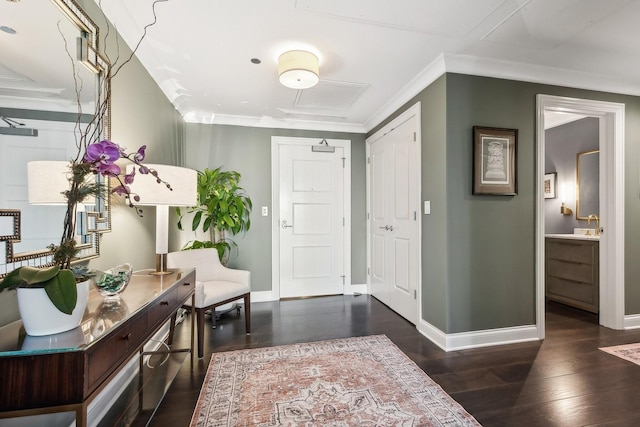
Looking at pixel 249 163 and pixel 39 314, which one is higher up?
pixel 249 163

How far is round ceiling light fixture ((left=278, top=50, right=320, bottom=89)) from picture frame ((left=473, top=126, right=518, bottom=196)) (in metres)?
1.38

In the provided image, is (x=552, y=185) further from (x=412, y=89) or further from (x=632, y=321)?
(x=412, y=89)

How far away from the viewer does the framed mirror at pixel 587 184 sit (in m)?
3.50

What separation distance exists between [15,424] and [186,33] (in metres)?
2.20

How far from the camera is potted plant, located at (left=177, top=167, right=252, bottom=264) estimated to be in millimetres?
3141

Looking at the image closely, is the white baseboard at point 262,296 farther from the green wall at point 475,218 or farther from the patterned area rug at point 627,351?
the patterned area rug at point 627,351

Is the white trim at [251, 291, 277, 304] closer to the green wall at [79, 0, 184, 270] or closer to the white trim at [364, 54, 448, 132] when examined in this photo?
the green wall at [79, 0, 184, 270]

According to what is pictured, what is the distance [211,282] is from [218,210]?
85 cm

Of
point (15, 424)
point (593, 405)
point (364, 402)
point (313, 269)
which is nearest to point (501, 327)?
point (593, 405)

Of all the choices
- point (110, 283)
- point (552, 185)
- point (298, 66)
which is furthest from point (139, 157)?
point (552, 185)

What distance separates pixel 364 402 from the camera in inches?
64.4

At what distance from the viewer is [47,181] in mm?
1127

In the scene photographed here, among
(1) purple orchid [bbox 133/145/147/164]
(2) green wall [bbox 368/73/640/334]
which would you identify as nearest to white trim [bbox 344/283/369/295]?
(2) green wall [bbox 368/73/640/334]

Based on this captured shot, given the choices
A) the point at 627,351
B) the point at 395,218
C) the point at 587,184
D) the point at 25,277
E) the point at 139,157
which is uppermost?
the point at 587,184
